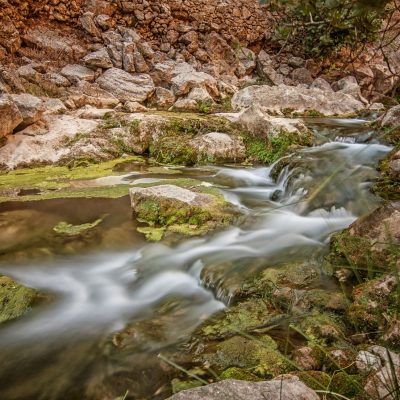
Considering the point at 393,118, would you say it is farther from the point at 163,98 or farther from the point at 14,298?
the point at 163,98

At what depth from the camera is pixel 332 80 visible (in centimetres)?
1705

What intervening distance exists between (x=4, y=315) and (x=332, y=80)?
56.2 ft

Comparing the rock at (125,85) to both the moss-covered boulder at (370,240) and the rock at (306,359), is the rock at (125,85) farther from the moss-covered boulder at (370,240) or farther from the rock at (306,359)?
the rock at (306,359)

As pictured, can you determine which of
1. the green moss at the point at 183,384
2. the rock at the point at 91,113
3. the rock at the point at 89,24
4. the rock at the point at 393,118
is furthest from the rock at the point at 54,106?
the green moss at the point at 183,384

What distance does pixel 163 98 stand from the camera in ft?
41.1

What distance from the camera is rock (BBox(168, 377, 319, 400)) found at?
1.54 meters

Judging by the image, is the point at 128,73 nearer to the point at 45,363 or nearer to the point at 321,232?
the point at 321,232

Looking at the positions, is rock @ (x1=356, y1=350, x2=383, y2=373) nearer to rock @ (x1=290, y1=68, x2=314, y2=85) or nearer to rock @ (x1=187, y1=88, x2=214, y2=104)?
rock @ (x1=187, y1=88, x2=214, y2=104)

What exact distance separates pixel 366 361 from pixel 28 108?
8073mm

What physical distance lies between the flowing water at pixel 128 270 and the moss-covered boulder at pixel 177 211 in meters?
0.19

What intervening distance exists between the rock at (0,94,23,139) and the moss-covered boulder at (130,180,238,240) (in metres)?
3.76

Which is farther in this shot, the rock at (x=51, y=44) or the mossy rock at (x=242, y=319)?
the rock at (x=51, y=44)

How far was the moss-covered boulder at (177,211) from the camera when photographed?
489 centimetres

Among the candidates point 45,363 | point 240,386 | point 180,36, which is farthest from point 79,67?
point 240,386
